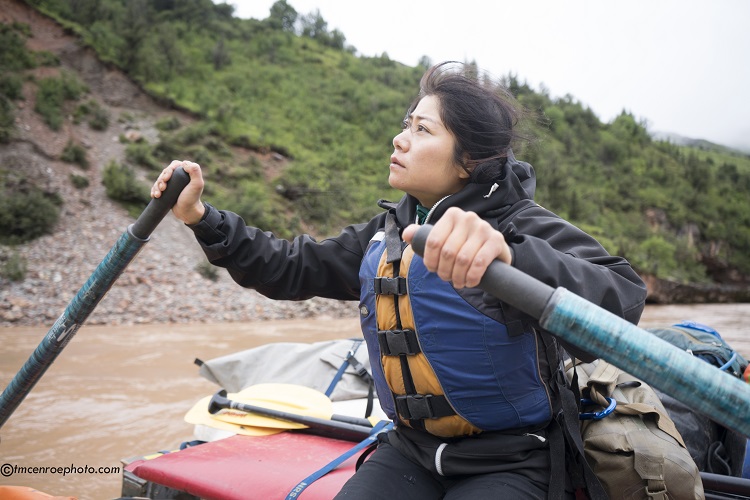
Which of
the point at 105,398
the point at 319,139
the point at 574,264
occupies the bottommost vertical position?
the point at 105,398

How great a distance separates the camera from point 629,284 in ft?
3.50

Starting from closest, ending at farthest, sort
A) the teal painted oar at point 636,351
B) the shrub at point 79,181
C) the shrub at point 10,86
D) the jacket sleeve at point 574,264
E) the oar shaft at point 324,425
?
the teal painted oar at point 636,351, the jacket sleeve at point 574,264, the oar shaft at point 324,425, the shrub at point 79,181, the shrub at point 10,86

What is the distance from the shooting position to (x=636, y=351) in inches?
26.5

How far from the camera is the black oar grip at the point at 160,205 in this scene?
1.45m

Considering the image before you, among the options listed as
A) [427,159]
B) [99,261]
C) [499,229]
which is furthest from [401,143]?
[99,261]

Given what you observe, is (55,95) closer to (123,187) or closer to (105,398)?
(123,187)

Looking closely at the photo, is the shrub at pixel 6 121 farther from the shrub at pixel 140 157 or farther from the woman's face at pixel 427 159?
the woman's face at pixel 427 159

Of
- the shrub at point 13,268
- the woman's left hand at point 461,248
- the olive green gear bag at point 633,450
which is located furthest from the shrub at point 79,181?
the woman's left hand at point 461,248

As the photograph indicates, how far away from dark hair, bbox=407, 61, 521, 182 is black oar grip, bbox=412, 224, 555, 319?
56 centimetres

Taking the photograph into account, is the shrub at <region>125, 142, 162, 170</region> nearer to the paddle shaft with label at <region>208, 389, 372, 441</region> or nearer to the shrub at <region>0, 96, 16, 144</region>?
the shrub at <region>0, 96, 16, 144</region>

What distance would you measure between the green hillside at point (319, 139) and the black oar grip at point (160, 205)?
1217cm

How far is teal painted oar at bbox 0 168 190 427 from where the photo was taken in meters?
1.45

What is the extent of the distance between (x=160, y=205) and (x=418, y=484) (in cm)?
99

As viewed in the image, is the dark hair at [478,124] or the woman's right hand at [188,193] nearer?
the dark hair at [478,124]
